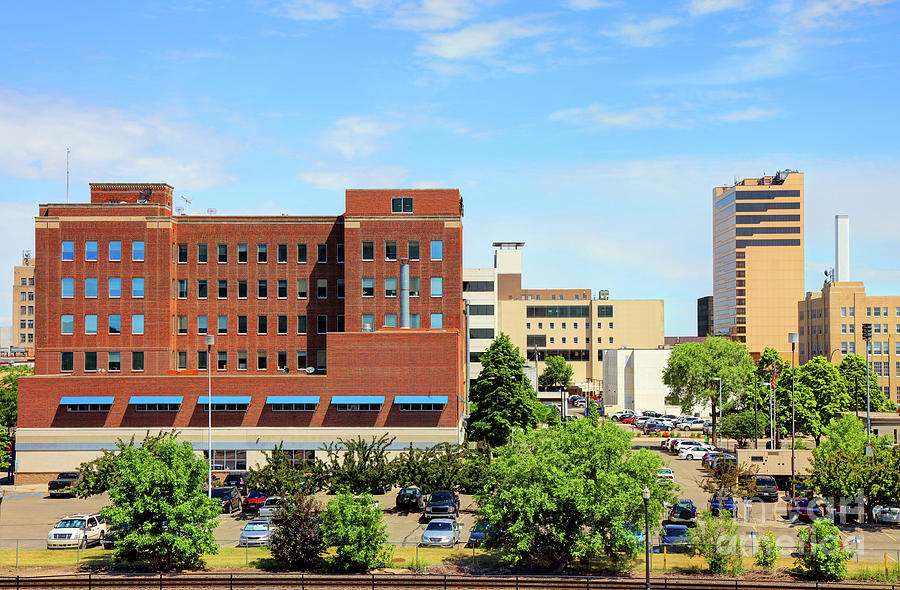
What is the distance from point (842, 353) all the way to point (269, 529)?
121216 mm

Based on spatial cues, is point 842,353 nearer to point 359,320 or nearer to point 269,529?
point 359,320

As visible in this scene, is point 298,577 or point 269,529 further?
point 269,529

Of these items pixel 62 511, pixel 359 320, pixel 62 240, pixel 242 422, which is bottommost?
pixel 62 511

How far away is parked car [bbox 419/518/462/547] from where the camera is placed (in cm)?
4575

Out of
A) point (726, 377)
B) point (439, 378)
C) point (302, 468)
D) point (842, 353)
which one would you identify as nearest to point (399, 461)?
point (302, 468)

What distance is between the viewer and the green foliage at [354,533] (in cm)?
4034

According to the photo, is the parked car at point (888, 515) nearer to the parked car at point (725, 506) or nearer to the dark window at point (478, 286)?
the parked car at point (725, 506)

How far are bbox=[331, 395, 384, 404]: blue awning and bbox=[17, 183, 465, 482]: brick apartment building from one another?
0.17 metres

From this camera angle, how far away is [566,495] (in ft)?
126

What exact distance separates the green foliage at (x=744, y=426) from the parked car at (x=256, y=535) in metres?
55.0

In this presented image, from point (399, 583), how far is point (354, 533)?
3.37m

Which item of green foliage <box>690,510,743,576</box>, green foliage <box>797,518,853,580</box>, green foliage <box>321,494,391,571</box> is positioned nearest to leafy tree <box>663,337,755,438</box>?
green foliage <box>690,510,743,576</box>

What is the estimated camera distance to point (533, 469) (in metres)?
39.9

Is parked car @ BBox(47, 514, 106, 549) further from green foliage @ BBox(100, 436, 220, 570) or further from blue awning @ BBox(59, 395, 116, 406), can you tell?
blue awning @ BBox(59, 395, 116, 406)
